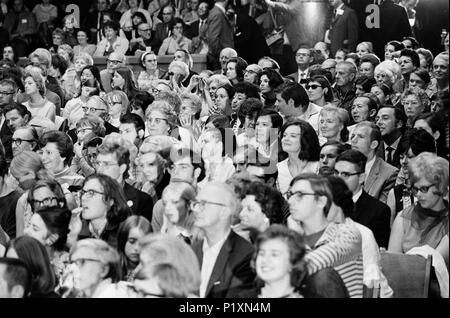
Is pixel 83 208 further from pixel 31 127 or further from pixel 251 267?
pixel 31 127

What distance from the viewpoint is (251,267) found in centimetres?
471

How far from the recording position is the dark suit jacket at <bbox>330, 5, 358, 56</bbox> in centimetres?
1226

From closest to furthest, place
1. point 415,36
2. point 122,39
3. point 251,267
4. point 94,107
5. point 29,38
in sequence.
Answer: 1. point 251,267
2. point 94,107
3. point 415,36
4. point 122,39
5. point 29,38

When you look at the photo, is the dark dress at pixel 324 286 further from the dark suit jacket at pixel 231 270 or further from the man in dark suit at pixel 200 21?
the man in dark suit at pixel 200 21

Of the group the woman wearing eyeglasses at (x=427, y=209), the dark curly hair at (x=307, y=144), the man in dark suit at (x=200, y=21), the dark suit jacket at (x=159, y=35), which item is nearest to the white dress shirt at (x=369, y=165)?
the dark curly hair at (x=307, y=144)

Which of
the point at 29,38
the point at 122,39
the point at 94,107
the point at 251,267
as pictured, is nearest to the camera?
the point at 251,267

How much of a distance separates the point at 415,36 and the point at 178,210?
7528 mm

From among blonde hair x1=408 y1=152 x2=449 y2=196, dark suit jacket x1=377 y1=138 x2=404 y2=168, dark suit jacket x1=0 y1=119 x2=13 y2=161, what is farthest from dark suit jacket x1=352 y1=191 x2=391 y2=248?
dark suit jacket x1=0 y1=119 x2=13 y2=161

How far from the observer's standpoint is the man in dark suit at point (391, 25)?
39.8 ft

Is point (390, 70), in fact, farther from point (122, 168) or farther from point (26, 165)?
point (26, 165)

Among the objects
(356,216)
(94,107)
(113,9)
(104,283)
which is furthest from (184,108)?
(113,9)

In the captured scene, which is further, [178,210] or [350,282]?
[178,210]

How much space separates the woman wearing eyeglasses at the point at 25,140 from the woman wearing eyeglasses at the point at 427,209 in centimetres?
311

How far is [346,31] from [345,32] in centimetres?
Answer: 2
